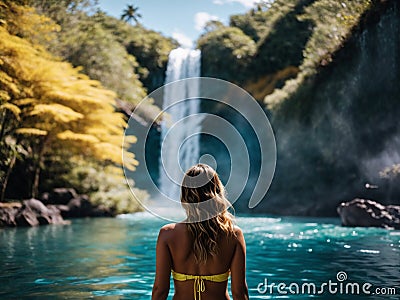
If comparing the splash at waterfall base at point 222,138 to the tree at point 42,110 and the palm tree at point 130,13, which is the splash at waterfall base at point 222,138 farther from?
the palm tree at point 130,13

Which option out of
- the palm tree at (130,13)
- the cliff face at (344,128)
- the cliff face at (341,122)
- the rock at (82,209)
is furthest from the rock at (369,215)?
the palm tree at (130,13)

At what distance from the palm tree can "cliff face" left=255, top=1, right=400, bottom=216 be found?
29.7 m

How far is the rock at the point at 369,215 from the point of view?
11.0 metres

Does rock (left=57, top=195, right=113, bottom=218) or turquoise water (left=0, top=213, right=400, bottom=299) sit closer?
turquoise water (left=0, top=213, right=400, bottom=299)

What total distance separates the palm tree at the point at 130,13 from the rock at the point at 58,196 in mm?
31299

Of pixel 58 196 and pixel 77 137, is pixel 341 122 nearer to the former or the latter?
pixel 77 137

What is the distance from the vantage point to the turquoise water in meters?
4.86

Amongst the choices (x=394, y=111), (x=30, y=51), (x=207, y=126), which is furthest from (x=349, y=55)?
(x=30, y=51)

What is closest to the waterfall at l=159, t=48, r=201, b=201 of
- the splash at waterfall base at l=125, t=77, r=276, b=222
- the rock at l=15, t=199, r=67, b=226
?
the splash at waterfall base at l=125, t=77, r=276, b=222

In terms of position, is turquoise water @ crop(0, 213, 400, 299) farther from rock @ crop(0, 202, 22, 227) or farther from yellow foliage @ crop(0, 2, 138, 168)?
yellow foliage @ crop(0, 2, 138, 168)

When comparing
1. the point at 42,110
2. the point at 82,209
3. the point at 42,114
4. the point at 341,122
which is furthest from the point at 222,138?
the point at 42,110

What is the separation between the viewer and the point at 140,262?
6602mm

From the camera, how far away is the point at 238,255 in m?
2.25

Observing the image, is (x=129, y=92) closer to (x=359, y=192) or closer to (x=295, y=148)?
(x=295, y=148)
